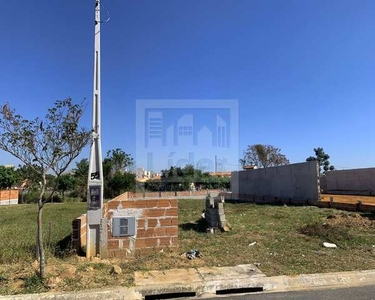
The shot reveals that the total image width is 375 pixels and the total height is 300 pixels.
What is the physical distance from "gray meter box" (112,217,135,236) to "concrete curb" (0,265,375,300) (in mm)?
1267

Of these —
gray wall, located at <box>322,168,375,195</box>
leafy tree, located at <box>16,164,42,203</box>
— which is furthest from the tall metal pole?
gray wall, located at <box>322,168,375,195</box>

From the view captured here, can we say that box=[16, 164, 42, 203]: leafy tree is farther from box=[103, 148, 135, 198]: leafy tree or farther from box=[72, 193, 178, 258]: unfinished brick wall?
box=[103, 148, 135, 198]: leafy tree

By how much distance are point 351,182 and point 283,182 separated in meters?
8.30

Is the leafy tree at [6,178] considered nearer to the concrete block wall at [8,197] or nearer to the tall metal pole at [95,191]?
the concrete block wall at [8,197]

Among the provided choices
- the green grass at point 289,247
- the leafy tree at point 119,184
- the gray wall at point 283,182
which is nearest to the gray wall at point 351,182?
the gray wall at point 283,182

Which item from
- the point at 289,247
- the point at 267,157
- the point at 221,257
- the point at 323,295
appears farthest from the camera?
the point at 267,157

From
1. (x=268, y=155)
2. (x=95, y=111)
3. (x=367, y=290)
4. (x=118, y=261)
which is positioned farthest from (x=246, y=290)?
(x=268, y=155)

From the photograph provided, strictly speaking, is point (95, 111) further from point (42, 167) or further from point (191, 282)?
point (191, 282)

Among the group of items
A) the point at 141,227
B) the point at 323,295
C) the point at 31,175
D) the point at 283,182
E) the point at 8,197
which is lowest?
the point at 8,197

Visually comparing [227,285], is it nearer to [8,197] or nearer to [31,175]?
[31,175]

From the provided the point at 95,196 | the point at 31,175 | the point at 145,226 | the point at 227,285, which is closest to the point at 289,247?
the point at 227,285

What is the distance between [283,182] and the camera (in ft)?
72.5

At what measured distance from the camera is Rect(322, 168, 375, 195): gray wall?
2424 cm

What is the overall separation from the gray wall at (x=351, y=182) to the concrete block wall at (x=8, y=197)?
97.3 ft
